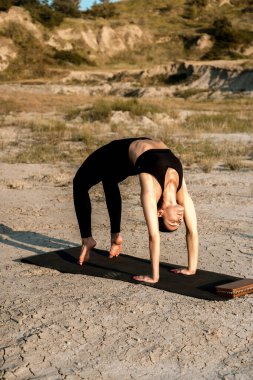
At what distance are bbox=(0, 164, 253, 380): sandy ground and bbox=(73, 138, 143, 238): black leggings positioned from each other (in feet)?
1.87

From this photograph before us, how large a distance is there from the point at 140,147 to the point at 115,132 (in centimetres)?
1292

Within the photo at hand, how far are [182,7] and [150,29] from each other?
1499cm

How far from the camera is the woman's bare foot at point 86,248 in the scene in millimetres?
5758

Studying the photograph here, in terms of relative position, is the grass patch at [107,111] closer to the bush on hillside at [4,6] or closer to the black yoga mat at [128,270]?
the black yoga mat at [128,270]

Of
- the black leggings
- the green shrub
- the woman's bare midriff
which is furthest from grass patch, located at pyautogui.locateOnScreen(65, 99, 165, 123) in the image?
the green shrub

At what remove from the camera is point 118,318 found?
4.49 meters

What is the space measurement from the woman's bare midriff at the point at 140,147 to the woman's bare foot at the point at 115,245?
1.05m

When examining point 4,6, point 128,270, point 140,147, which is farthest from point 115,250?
point 4,6

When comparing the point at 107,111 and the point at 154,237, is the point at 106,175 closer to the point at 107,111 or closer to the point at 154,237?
the point at 154,237

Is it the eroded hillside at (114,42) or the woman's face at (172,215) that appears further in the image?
the eroded hillside at (114,42)

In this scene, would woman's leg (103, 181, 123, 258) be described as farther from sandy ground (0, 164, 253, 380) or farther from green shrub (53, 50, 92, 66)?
green shrub (53, 50, 92, 66)

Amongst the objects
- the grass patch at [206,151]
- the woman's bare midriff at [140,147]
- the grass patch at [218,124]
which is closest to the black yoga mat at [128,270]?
the woman's bare midriff at [140,147]

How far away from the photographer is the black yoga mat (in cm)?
508

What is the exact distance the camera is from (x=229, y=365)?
3768 millimetres
